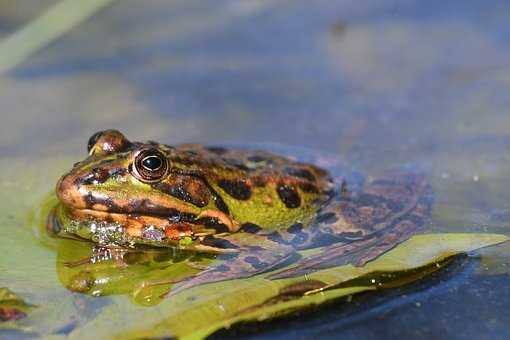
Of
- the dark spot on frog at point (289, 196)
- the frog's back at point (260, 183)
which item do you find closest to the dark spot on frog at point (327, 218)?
the frog's back at point (260, 183)

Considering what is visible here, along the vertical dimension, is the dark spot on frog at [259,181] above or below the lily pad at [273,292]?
above

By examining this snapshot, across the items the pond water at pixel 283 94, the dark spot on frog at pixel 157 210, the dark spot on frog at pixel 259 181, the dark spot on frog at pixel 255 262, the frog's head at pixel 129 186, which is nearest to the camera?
the dark spot on frog at pixel 255 262

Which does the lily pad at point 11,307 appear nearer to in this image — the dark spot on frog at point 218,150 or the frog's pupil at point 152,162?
the frog's pupil at point 152,162

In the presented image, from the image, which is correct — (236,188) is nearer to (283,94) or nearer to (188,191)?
(188,191)

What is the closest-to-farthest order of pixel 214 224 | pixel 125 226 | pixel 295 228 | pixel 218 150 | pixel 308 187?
1. pixel 125 226
2. pixel 214 224
3. pixel 295 228
4. pixel 308 187
5. pixel 218 150

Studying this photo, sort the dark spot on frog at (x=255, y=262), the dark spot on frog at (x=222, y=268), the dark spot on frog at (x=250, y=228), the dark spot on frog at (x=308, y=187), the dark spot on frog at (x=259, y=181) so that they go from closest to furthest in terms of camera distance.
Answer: the dark spot on frog at (x=222, y=268) → the dark spot on frog at (x=255, y=262) → the dark spot on frog at (x=250, y=228) → the dark spot on frog at (x=259, y=181) → the dark spot on frog at (x=308, y=187)

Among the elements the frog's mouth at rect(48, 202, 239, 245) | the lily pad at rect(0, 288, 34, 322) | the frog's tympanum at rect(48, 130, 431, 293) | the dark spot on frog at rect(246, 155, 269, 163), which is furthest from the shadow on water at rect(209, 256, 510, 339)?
the dark spot on frog at rect(246, 155, 269, 163)

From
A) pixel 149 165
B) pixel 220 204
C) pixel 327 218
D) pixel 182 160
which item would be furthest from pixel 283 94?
pixel 149 165
